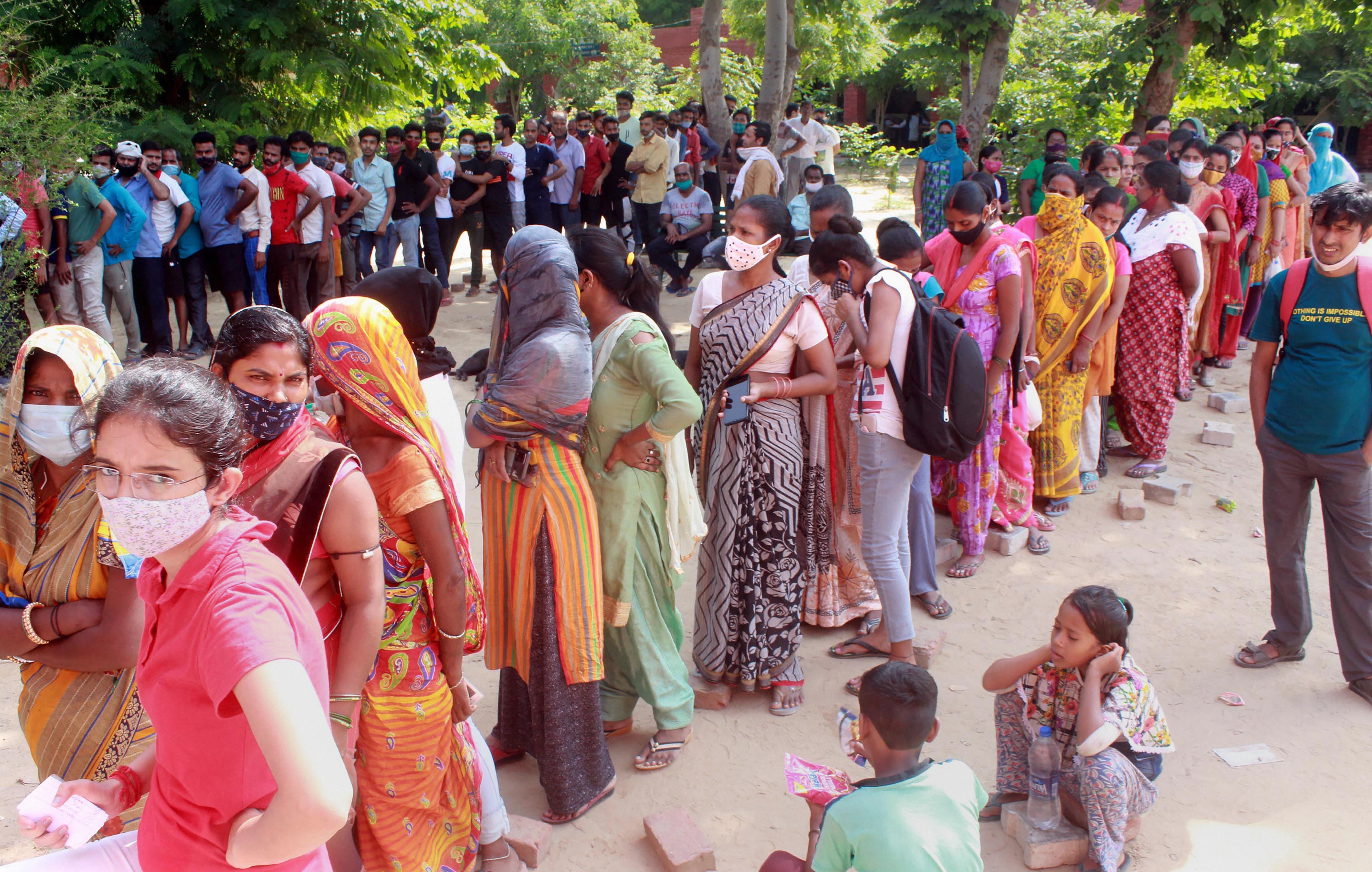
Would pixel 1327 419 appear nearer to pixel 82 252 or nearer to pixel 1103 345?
pixel 1103 345

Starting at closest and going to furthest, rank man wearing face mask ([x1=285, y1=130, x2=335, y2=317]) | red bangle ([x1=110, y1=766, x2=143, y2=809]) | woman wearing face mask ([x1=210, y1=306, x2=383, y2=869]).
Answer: red bangle ([x1=110, y1=766, x2=143, y2=809]), woman wearing face mask ([x1=210, y1=306, x2=383, y2=869]), man wearing face mask ([x1=285, y1=130, x2=335, y2=317])

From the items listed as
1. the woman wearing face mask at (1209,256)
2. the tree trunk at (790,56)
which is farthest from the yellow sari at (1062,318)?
the tree trunk at (790,56)

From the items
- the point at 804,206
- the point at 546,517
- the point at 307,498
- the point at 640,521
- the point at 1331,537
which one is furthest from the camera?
the point at 804,206

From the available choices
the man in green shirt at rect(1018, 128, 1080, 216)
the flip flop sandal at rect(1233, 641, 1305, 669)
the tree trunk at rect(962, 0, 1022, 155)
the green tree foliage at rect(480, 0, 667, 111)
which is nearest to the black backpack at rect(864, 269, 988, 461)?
the flip flop sandal at rect(1233, 641, 1305, 669)

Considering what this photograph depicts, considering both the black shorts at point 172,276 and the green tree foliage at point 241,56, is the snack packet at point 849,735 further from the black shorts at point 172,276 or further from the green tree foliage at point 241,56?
the green tree foliage at point 241,56

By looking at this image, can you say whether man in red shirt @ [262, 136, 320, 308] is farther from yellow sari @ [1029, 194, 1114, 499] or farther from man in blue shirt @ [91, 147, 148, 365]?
yellow sari @ [1029, 194, 1114, 499]

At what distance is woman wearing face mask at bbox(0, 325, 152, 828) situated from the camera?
2.19 meters

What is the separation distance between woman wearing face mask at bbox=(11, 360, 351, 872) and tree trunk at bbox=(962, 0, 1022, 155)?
44.0ft

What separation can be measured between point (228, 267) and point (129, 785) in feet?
25.1

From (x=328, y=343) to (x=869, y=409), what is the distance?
2177 mm

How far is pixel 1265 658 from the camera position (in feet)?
13.7

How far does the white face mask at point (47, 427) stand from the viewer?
2.21 m

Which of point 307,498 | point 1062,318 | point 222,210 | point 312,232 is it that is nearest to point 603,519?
point 307,498

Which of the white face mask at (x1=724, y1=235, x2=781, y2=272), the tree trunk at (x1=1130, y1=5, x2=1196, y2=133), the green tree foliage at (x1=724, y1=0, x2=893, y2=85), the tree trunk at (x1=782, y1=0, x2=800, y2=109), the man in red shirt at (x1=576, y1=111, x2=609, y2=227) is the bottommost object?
the white face mask at (x1=724, y1=235, x2=781, y2=272)
